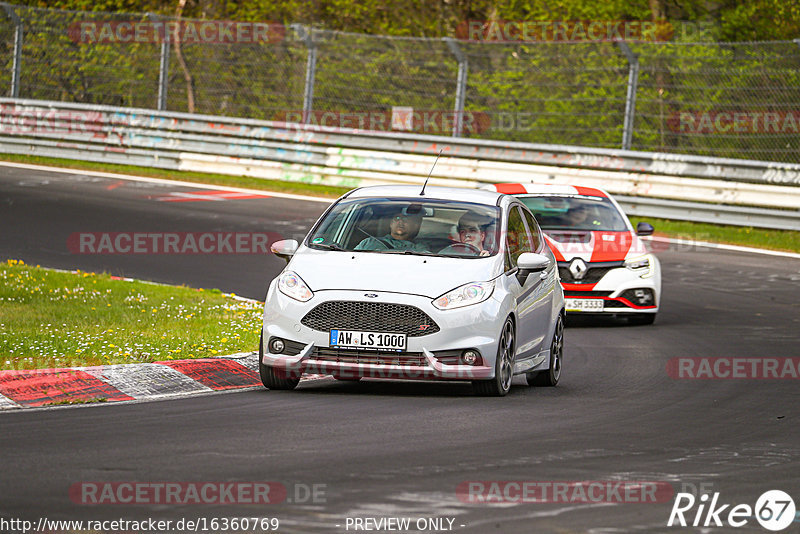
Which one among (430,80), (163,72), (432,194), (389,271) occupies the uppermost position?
(430,80)

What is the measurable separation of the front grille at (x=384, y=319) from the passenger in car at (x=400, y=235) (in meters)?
0.95

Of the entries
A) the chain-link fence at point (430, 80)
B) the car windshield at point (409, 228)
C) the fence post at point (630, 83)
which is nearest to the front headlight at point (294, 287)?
the car windshield at point (409, 228)

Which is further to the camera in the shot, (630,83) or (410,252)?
(630,83)

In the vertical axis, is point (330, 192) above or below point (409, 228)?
below

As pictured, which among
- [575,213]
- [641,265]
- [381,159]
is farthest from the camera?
[381,159]

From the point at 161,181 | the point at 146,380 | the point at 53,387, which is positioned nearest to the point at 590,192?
the point at 146,380

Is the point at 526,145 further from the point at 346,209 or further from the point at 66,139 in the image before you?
the point at 346,209

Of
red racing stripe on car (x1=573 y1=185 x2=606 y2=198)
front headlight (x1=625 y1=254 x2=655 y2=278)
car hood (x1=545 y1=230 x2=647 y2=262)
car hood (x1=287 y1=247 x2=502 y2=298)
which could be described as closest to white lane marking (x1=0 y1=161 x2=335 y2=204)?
red racing stripe on car (x1=573 y1=185 x2=606 y2=198)

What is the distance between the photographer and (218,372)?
10.5m

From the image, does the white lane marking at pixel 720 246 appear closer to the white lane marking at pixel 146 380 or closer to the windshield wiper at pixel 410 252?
the windshield wiper at pixel 410 252

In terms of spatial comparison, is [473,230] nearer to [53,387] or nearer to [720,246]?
[53,387]

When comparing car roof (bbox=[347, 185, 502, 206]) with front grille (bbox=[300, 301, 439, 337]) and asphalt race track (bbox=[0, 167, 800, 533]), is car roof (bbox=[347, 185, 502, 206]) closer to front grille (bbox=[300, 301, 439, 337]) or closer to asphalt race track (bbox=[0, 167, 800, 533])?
asphalt race track (bbox=[0, 167, 800, 533])

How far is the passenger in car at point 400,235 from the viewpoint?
10531 mm

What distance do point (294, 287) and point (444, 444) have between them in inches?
95.4
